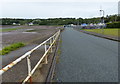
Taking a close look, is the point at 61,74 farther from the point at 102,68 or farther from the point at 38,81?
the point at 102,68

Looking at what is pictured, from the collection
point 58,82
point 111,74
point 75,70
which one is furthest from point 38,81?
point 111,74

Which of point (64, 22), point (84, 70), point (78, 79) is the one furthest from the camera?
point (64, 22)

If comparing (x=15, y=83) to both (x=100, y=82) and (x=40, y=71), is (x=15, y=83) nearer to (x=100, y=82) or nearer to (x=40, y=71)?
(x=40, y=71)

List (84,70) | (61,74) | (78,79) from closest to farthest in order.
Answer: (78,79) → (61,74) → (84,70)

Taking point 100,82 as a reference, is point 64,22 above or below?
above

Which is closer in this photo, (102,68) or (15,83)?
(15,83)

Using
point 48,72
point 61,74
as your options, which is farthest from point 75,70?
point 48,72

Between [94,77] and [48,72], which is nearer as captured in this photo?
[94,77]

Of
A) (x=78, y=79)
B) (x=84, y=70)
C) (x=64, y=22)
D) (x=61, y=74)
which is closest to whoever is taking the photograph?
(x=78, y=79)

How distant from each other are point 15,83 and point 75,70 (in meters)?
2.25

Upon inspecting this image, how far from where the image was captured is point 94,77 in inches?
157

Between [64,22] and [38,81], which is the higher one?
[64,22]

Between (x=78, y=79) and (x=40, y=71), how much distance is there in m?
1.49

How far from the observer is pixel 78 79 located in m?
3.85
